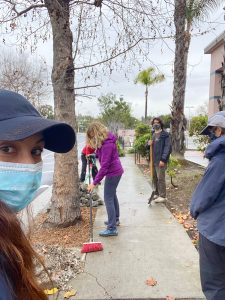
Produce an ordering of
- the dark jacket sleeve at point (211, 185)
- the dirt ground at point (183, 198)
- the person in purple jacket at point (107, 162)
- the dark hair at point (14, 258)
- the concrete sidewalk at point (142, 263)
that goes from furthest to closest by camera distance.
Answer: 1. the dirt ground at point (183, 198)
2. the person in purple jacket at point (107, 162)
3. the concrete sidewalk at point (142, 263)
4. the dark jacket sleeve at point (211, 185)
5. the dark hair at point (14, 258)

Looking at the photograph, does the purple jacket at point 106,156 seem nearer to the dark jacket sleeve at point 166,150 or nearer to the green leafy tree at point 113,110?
the dark jacket sleeve at point 166,150

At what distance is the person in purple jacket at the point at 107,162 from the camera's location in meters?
5.19

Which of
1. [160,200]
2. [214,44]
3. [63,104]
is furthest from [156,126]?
[214,44]

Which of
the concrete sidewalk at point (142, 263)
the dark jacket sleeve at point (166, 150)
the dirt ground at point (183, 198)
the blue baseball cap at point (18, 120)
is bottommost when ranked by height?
the dirt ground at point (183, 198)

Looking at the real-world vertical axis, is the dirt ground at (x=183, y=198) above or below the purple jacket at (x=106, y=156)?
below

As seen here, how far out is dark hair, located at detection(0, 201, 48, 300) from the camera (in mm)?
1160

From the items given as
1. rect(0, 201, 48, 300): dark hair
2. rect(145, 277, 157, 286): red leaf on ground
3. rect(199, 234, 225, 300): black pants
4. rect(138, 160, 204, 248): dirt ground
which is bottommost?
rect(138, 160, 204, 248): dirt ground

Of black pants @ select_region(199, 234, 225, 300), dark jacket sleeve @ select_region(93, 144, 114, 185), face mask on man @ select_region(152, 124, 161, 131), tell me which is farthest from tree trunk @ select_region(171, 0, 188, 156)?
black pants @ select_region(199, 234, 225, 300)

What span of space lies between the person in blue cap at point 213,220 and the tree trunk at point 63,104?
3299 millimetres

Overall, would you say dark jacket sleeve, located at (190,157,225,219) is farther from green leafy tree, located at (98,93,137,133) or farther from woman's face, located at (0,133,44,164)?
green leafy tree, located at (98,93,137,133)

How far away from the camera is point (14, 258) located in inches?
46.5

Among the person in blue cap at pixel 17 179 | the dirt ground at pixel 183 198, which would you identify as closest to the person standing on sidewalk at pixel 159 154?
the dirt ground at pixel 183 198

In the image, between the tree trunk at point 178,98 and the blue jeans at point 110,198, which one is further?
the tree trunk at point 178,98

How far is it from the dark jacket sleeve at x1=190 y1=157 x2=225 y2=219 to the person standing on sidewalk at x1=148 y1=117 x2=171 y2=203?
452 centimetres
